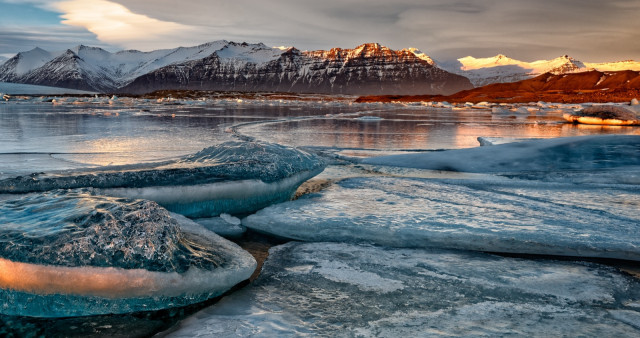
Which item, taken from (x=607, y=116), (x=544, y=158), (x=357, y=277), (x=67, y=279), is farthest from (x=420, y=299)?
(x=607, y=116)

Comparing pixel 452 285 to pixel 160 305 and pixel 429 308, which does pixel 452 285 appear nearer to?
pixel 429 308

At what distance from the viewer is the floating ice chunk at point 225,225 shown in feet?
9.91

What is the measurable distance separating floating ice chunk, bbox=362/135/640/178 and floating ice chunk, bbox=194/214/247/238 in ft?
9.70

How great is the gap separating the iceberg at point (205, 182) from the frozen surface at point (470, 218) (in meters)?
0.21

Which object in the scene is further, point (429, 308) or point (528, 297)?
point (528, 297)

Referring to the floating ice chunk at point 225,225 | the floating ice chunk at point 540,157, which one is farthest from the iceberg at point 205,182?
the floating ice chunk at point 540,157

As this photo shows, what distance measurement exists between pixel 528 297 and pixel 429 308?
0.50 meters

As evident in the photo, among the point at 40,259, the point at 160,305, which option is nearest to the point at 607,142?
the point at 160,305

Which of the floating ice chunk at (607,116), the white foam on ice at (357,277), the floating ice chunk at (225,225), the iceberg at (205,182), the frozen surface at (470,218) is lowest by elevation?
the white foam on ice at (357,277)

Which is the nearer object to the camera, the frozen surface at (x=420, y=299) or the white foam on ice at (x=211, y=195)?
the frozen surface at (x=420, y=299)

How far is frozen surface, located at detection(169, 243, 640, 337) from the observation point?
1729mm

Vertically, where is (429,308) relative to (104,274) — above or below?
below

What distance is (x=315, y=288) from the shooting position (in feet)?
6.98

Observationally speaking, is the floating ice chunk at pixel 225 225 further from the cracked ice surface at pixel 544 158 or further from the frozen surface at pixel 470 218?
the cracked ice surface at pixel 544 158
